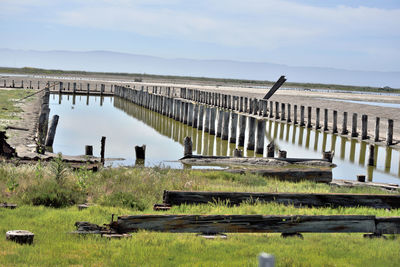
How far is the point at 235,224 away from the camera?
26.3 ft

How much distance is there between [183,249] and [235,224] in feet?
2.98

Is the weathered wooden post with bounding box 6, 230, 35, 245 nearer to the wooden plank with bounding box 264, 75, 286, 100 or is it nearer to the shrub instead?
the shrub

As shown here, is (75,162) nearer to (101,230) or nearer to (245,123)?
(101,230)

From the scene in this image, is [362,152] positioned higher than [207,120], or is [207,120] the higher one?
[207,120]

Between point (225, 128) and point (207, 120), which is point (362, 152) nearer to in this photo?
point (225, 128)

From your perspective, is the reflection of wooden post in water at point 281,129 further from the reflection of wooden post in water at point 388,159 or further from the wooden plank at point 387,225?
the wooden plank at point 387,225

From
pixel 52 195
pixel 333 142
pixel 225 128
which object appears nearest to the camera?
pixel 52 195

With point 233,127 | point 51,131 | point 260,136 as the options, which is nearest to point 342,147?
point 233,127

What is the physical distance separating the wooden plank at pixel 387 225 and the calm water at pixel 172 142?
1009 centimetres

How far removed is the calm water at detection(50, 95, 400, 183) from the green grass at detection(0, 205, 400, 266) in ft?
32.4

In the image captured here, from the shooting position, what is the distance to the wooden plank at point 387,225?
28.0 feet

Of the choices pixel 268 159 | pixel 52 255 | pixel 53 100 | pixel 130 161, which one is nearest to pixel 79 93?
pixel 53 100

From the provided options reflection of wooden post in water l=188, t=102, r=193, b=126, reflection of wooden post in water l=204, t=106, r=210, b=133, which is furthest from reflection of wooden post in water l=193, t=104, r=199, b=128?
reflection of wooden post in water l=204, t=106, r=210, b=133

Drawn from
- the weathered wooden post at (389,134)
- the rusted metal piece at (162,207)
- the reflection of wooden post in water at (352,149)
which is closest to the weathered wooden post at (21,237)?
the rusted metal piece at (162,207)
